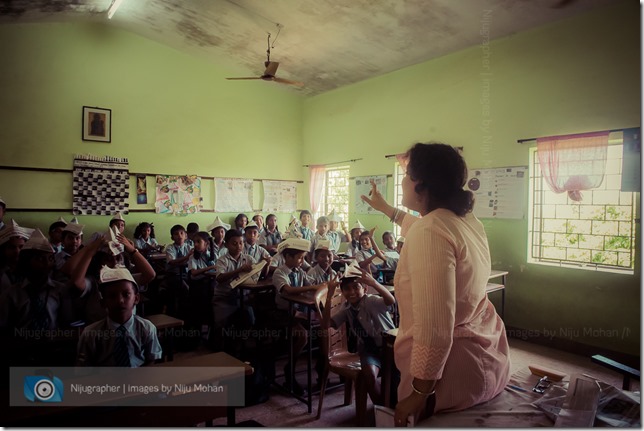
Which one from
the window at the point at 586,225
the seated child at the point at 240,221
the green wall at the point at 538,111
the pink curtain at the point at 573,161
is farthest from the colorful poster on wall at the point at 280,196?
the pink curtain at the point at 573,161

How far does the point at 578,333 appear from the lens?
4152 millimetres

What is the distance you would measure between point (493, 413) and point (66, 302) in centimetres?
260

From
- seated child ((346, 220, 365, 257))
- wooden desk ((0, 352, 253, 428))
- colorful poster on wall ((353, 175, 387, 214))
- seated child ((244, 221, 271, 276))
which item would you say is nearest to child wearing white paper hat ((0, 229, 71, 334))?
wooden desk ((0, 352, 253, 428))

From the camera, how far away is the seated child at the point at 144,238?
584 cm

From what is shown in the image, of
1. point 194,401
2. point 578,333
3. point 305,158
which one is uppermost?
point 305,158

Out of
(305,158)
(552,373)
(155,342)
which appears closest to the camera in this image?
(552,373)

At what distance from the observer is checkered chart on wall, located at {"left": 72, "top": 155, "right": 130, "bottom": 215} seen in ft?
19.4

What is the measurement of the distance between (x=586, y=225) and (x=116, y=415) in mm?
4477

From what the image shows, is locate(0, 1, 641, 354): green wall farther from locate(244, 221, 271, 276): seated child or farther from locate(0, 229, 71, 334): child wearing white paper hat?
locate(0, 229, 71, 334): child wearing white paper hat

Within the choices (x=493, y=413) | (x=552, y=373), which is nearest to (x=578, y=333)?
(x=552, y=373)

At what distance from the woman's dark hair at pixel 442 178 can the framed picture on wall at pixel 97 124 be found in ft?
20.1

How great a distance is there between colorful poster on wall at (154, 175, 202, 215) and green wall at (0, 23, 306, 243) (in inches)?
4.5

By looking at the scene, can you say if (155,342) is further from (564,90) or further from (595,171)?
(564,90)

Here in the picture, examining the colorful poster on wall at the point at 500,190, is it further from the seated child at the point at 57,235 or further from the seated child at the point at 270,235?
the seated child at the point at 57,235
